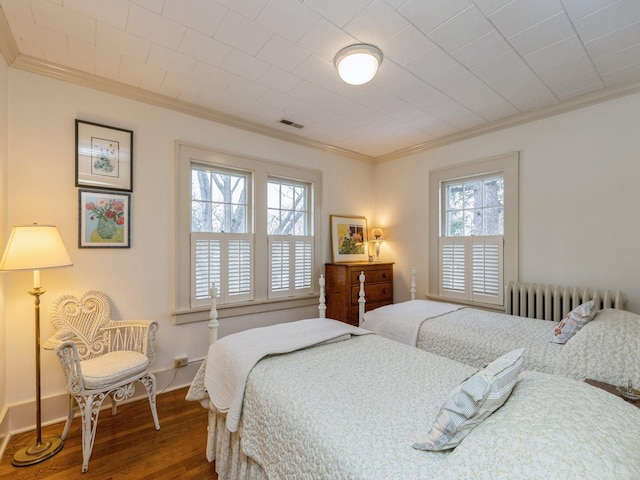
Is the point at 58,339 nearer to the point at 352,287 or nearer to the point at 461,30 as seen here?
the point at 352,287

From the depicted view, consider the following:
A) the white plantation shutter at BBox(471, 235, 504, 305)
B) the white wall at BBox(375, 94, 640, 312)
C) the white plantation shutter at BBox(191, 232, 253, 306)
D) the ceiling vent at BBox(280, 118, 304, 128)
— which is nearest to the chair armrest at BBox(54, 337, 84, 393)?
the white plantation shutter at BBox(191, 232, 253, 306)

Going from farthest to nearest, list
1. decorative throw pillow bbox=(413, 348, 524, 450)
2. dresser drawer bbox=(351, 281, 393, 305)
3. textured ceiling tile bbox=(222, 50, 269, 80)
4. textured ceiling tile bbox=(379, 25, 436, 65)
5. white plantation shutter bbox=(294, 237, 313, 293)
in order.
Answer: white plantation shutter bbox=(294, 237, 313, 293) → dresser drawer bbox=(351, 281, 393, 305) → textured ceiling tile bbox=(222, 50, 269, 80) → textured ceiling tile bbox=(379, 25, 436, 65) → decorative throw pillow bbox=(413, 348, 524, 450)

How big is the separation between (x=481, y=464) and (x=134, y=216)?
2875mm

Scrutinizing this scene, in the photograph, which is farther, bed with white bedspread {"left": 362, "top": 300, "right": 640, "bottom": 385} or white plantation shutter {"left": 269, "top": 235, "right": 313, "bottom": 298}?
white plantation shutter {"left": 269, "top": 235, "right": 313, "bottom": 298}

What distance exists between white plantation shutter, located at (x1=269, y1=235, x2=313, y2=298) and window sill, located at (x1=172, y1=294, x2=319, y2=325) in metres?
0.09

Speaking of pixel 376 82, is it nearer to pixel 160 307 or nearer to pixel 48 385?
pixel 160 307

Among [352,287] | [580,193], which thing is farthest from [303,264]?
[580,193]

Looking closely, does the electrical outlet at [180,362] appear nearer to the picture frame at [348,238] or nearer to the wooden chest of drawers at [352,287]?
the wooden chest of drawers at [352,287]

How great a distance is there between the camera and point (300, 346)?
1731 mm

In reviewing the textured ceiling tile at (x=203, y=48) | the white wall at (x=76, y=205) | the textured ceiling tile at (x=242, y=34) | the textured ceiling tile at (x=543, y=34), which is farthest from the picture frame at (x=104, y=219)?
the textured ceiling tile at (x=543, y=34)

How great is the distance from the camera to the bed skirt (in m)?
1.45

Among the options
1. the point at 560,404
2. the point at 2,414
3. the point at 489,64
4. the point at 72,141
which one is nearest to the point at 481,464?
the point at 560,404

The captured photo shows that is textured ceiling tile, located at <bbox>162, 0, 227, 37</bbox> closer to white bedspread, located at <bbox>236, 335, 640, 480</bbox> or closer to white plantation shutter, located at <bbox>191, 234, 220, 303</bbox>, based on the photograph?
white plantation shutter, located at <bbox>191, 234, 220, 303</bbox>

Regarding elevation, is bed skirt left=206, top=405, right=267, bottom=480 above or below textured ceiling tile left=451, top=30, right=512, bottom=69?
below
